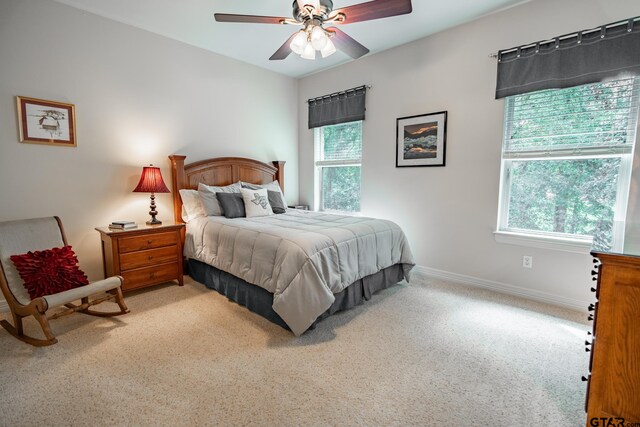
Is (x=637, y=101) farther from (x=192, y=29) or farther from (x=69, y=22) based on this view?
(x=69, y=22)

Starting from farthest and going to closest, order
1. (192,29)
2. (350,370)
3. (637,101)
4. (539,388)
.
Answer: (192,29)
(637,101)
(350,370)
(539,388)

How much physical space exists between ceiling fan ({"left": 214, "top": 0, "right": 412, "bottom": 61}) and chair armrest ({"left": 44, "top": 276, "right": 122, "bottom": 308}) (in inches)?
87.0

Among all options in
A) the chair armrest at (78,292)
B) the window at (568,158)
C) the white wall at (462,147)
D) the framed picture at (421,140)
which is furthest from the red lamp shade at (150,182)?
the window at (568,158)

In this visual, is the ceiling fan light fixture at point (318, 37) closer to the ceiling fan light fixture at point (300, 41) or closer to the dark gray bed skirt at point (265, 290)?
the ceiling fan light fixture at point (300, 41)

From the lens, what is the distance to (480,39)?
3.00 metres

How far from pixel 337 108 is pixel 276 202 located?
1.66 meters

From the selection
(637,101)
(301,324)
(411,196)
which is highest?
(637,101)

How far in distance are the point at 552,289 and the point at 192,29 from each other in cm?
457

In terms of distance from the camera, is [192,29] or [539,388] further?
[192,29]

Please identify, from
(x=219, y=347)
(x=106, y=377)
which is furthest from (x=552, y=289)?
(x=106, y=377)

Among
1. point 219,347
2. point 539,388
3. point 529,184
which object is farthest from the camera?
point 529,184

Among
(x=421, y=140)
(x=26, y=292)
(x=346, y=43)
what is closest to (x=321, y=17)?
(x=346, y=43)

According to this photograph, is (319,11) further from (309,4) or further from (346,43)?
(346,43)

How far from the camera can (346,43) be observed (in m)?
2.42
